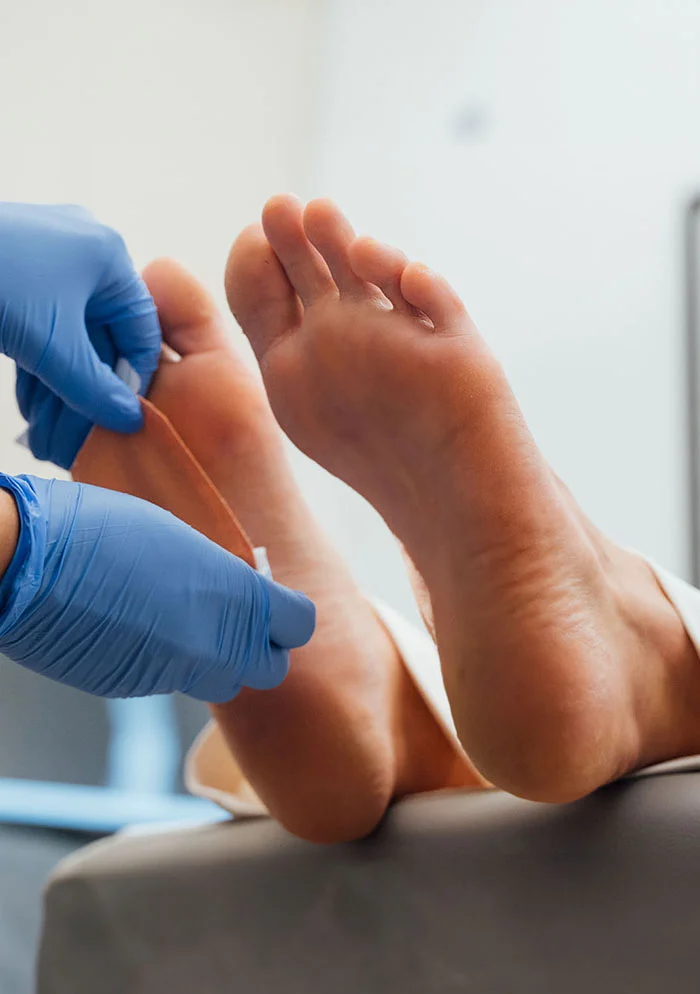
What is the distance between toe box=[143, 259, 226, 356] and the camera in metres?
0.74

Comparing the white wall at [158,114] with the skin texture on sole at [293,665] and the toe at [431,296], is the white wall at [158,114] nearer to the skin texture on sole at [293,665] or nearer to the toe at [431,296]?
the skin texture on sole at [293,665]

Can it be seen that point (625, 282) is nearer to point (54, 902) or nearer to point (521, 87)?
point (521, 87)

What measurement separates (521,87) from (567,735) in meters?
1.60

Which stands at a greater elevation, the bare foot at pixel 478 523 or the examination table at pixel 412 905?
the bare foot at pixel 478 523

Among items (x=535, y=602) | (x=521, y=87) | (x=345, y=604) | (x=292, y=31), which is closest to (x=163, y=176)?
(x=292, y=31)

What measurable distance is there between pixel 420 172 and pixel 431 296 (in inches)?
59.0

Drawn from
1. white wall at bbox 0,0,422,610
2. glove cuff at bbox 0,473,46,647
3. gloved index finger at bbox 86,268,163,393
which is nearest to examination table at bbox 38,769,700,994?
→ glove cuff at bbox 0,473,46,647

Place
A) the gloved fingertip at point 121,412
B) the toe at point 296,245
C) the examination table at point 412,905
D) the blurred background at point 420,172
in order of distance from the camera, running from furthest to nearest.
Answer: the blurred background at point 420,172
the gloved fingertip at point 121,412
the toe at point 296,245
the examination table at point 412,905

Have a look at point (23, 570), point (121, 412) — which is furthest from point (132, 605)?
point (121, 412)

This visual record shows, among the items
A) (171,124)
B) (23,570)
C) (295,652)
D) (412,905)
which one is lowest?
(412,905)

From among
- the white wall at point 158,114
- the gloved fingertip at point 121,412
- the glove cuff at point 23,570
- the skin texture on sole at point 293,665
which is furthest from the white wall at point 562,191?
the glove cuff at point 23,570

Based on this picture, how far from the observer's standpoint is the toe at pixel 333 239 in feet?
1.89

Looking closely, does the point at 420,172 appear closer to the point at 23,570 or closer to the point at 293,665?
the point at 293,665

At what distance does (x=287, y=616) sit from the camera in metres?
0.62
